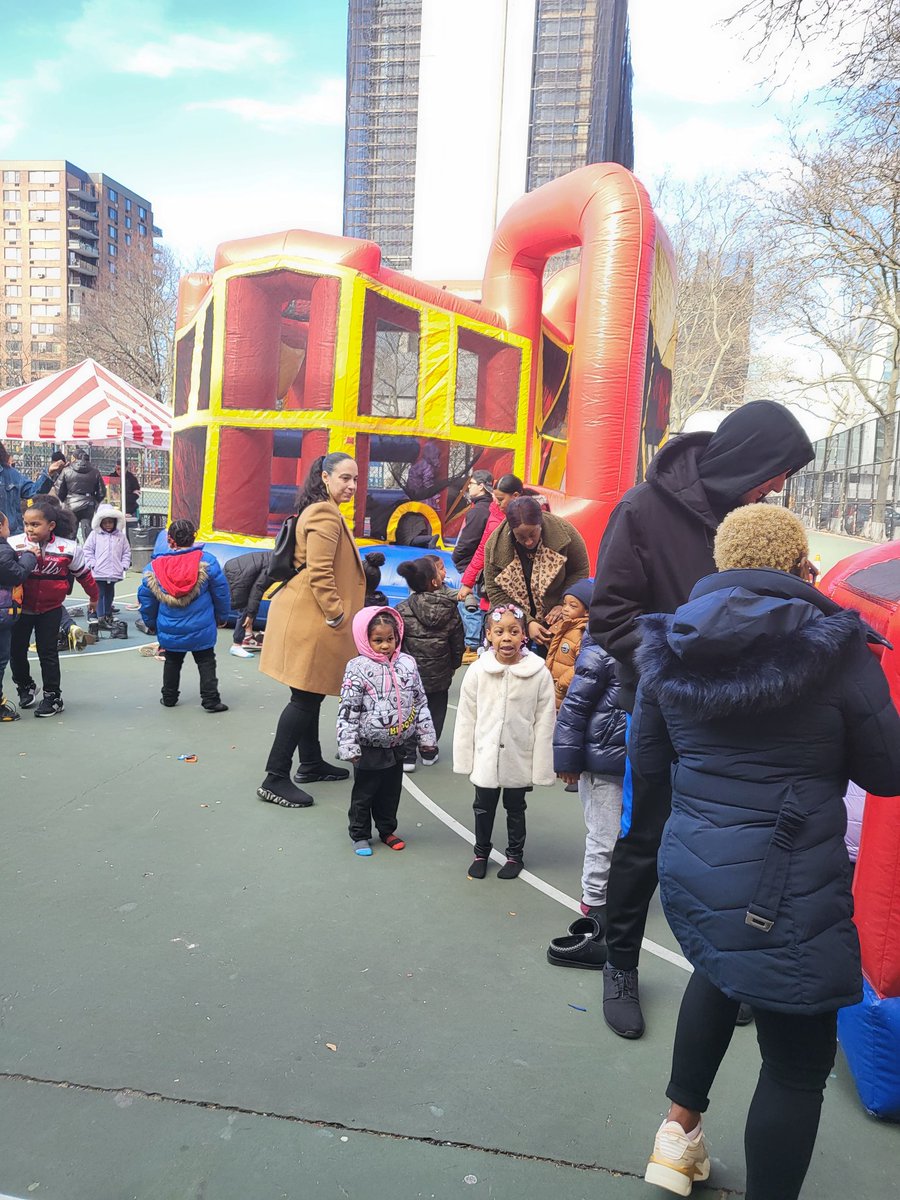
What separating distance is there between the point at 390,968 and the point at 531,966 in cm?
55

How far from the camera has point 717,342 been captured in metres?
33.5

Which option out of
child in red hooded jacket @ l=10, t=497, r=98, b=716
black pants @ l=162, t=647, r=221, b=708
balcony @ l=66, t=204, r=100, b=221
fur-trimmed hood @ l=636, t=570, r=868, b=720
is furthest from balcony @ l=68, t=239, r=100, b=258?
fur-trimmed hood @ l=636, t=570, r=868, b=720

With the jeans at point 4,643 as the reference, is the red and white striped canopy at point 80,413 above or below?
above

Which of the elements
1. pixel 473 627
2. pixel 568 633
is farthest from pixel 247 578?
pixel 568 633

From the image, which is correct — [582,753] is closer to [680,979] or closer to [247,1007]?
[680,979]

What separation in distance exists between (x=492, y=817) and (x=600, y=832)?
2.42ft

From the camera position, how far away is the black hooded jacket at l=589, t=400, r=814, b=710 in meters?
2.86

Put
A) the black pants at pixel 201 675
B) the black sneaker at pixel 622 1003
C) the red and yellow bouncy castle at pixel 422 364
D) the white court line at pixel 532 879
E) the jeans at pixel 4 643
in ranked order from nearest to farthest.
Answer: the black sneaker at pixel 622 1003 < the white court line at pixel 532 879 < the jeans at pixel 4 643 < the black pants at pixel 201 675 < the red and yellow bouncy castle at pixel 422 364

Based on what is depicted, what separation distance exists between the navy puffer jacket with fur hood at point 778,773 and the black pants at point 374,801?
2721 millimetres

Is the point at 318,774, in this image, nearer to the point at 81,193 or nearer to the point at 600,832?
the point at 600,832

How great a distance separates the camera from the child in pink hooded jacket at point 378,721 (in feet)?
14.6

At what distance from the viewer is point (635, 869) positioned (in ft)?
9.62

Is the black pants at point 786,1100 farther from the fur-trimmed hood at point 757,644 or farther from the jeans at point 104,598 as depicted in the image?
the jeans at point 104,598

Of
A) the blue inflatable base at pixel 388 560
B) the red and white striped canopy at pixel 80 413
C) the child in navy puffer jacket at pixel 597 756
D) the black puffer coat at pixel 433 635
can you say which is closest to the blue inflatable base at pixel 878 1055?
the child in navy puffer jacket at pixel 597 756
